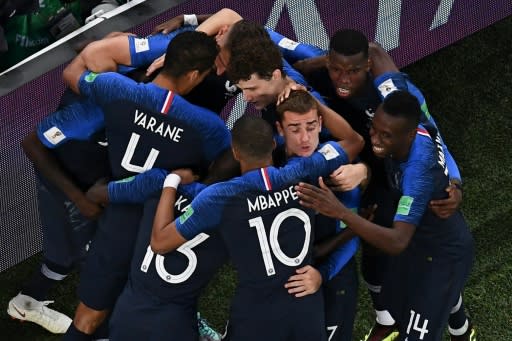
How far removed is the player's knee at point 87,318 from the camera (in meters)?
5.61

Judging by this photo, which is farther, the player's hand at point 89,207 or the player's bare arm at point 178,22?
the player's bare arm at point 178,22

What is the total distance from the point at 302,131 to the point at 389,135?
0.41 m

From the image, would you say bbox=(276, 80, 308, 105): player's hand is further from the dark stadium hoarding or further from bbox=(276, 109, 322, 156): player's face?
the dark stadium hoarding

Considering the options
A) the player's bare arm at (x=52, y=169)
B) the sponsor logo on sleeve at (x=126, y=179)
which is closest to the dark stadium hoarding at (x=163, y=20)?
the player's bare arm at (x=52, y=169)

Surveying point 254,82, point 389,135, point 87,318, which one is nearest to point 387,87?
point 389,135

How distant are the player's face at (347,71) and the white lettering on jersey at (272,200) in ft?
2.52

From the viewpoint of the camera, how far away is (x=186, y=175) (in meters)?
5.20

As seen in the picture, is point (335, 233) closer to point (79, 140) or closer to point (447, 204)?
point (447, 204)

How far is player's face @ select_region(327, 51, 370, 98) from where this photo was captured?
5375 millimetres

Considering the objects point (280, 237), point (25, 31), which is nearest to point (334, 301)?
point (280, 237)

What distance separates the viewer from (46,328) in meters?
6.44

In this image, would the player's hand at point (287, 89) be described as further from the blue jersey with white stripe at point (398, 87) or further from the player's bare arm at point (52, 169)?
the player's bare arm at point (52, 169)

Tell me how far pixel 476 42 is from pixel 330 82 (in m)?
2.70

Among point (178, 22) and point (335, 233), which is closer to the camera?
point (335, 233)
